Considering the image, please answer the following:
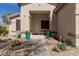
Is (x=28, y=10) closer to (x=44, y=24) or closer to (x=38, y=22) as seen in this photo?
(x=38, y=22)

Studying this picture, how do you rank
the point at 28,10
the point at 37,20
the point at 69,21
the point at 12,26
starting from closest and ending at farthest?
the point at 69,21 → the point at 28,10 → the point at 12,26 → the point at 37,20

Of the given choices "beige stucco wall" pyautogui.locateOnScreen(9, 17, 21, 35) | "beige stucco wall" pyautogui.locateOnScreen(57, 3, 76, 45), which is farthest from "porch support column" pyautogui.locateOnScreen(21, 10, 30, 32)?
"beige stucco wall" pyautogui.locateOnScreen(57, 3, 76, 45)

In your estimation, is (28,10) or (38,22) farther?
(38,22)

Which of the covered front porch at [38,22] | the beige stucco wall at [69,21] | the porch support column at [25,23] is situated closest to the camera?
the beige stucco wall at [69,21]

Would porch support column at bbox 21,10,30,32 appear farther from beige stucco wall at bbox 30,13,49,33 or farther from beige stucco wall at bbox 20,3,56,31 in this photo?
beige stucco wall at bbox 30,13,49,33

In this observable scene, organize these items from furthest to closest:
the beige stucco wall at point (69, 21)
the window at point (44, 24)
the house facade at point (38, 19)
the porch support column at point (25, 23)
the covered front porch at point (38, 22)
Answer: the window at point (44, 24) < the covered front porch at point (38, 22) < the porch support column at point (25, 23) < the house facade at point (38, 19) < the beige stucco wall at point (69, 21)

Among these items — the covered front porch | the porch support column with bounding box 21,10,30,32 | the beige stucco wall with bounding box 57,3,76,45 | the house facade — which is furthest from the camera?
the covered front porch

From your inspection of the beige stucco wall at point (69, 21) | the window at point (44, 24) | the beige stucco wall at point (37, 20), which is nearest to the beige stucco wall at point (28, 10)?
the beige stucco wall at point (37, 20)

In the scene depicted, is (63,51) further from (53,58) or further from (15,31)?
(15,31)

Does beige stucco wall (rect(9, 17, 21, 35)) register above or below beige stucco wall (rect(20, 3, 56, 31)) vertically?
below

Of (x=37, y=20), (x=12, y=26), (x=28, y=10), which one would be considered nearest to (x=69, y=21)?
(x=28, y=10)

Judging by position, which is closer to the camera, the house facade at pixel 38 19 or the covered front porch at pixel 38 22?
the house facade at pixel 38 19

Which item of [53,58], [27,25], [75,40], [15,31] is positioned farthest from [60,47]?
[15,31]

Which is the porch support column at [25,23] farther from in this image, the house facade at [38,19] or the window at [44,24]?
the window at [44,24]
